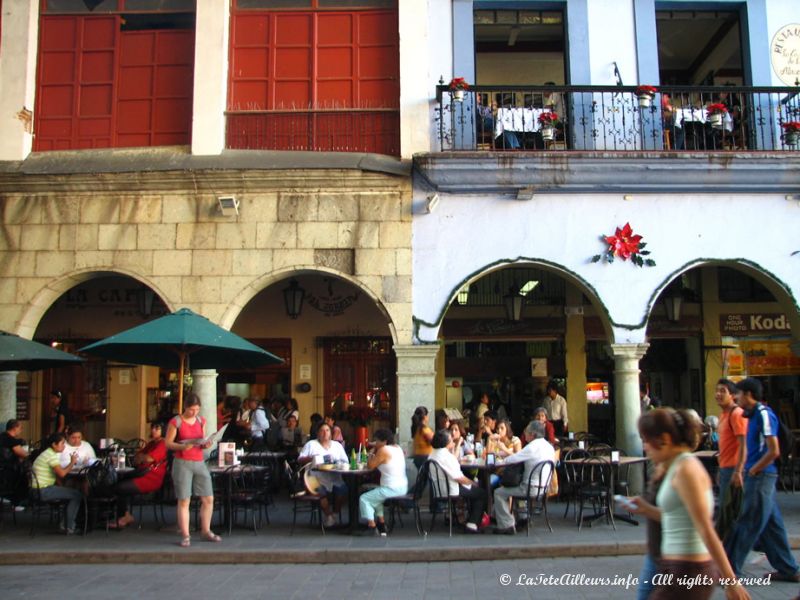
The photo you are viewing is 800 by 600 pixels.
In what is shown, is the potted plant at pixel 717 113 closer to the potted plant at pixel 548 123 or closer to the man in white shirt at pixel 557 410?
the potted plant at pixel 548 123

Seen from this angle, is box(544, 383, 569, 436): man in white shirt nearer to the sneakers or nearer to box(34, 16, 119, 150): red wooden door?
the sneakers

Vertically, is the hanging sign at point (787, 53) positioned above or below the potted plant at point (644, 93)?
above

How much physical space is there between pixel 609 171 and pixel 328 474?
5818 millimetres

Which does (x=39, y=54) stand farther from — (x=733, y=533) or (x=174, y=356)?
(x=733, y=533)

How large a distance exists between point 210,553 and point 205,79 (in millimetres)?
7098

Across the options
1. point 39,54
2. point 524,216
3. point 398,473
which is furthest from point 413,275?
point 39,54

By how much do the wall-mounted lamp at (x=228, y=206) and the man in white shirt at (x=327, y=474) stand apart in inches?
145

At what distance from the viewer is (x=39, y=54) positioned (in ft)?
39.9

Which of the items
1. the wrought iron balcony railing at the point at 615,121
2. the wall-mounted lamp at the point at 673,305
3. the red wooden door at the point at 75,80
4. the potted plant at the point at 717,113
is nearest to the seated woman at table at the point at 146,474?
the red wooden door at the point at 75,80

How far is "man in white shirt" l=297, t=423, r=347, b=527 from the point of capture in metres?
9.11

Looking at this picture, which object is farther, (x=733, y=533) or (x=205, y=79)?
(x=205, y=79)

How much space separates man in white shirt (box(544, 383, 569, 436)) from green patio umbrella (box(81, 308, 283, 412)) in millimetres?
5505

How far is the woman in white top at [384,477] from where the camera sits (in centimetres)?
865

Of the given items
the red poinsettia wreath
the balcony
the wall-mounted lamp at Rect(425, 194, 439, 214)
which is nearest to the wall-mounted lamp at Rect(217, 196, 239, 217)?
the balcony
